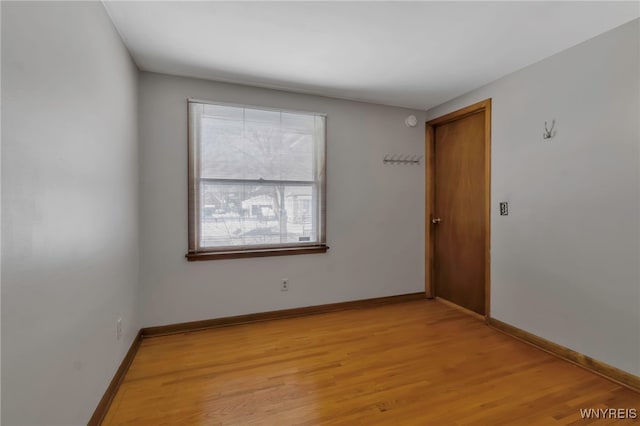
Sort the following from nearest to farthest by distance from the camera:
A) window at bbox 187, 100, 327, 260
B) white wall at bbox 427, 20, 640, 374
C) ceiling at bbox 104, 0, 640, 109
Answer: ceiling at bbox 104, 0, 640, 109 → white wall at bbox 427, 20, 640, 374 → window at bbox 187, 100, 327, 260

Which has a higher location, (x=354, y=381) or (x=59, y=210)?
(x=59, y=210)

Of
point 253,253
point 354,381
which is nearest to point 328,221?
point 253,253

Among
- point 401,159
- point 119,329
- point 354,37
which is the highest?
point 354,37

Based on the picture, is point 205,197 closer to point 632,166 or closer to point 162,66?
point 162,66

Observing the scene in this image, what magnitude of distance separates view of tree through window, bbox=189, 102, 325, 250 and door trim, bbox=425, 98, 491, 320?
4.72 ft

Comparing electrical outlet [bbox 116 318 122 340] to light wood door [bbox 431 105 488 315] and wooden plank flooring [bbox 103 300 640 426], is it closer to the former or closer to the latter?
wooden plank flooring [bbox 103 300 640 426]

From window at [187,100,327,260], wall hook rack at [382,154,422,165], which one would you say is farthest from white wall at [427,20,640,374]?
window at [187,100,327,260]

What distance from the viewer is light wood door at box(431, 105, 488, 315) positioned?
9.96 feet

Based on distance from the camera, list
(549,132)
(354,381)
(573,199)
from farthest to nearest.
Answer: (549,132) → (573,199) → (354,381)

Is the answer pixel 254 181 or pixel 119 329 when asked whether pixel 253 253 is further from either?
pixel 119 329

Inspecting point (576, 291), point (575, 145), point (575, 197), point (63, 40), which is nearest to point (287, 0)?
point (63, 40)

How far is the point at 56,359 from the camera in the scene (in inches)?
46.2

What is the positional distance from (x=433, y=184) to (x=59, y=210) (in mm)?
3546

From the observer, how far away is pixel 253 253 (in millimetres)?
2908
